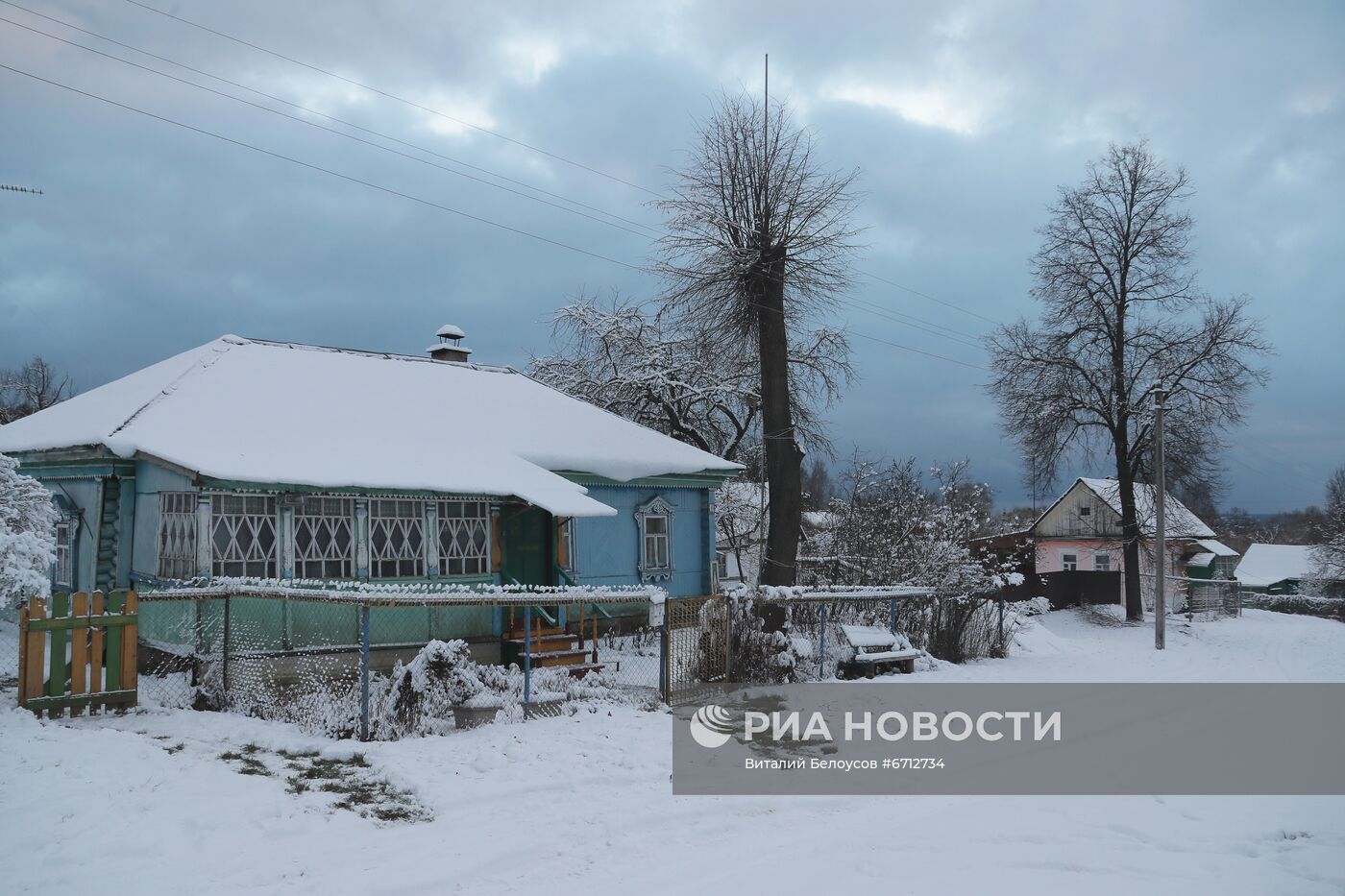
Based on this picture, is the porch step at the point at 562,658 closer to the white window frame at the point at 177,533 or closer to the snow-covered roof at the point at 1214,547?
the white window frame at the point at 177,533

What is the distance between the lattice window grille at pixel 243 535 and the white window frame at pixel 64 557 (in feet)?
11.8

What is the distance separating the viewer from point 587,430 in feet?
64.3

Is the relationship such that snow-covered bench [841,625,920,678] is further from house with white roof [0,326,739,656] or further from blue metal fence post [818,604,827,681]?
house with white roof [0,326,739,656]

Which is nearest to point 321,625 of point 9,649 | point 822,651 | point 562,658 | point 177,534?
point 177,534

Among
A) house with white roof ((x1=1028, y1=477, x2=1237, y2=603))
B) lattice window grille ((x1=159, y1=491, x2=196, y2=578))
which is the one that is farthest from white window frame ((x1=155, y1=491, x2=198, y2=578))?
house with white roof ((x1=1028, y1=477, x2=1237, y2=603))

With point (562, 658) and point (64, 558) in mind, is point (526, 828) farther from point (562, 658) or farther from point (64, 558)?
point (64, 558)

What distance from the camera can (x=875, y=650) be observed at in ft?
48.7

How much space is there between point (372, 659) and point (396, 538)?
2003 millimetres

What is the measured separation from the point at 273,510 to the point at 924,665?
10688 millimetres

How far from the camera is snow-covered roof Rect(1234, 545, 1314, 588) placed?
192 feet

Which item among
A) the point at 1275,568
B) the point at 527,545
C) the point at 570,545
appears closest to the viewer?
the point at 527,545

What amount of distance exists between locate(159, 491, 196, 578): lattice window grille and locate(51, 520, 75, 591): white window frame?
254cm

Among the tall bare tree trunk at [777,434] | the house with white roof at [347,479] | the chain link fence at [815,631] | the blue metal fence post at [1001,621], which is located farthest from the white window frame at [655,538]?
the blue metal fence post at [1001,621]

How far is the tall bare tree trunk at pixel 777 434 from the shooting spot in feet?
56.5
